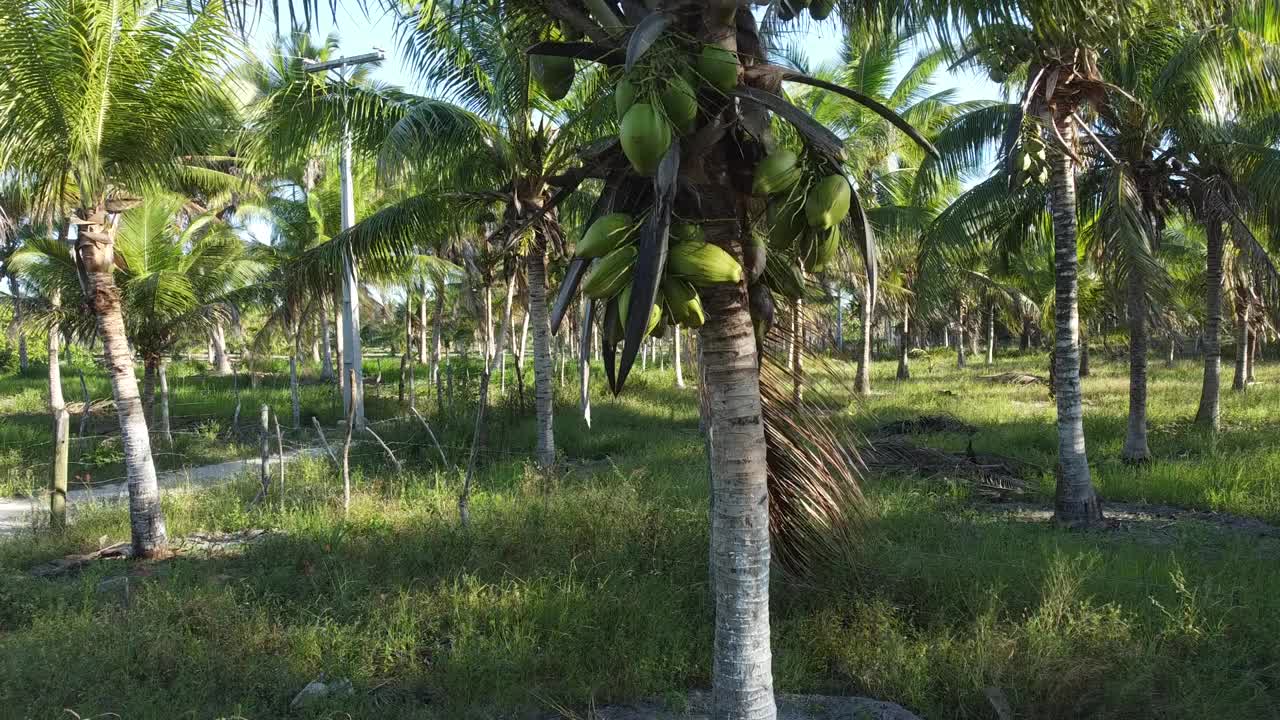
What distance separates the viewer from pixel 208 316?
14.7 m

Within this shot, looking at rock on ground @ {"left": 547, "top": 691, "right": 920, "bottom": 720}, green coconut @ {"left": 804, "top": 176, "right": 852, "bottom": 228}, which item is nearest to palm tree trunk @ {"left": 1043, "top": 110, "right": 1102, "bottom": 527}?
rock on ground @ {"left": 547, "top": 691, "right": 920, "bottom": 720}

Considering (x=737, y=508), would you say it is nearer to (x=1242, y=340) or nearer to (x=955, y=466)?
(x=955, y=466)

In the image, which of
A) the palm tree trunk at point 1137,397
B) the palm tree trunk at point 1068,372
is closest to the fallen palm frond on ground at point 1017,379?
the palm tree trunk at point 1137,397

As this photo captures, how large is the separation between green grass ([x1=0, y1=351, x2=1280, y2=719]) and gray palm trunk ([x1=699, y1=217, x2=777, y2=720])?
909 millimetres

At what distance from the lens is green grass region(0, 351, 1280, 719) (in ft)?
12.6

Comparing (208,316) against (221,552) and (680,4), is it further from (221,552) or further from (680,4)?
(680,4)

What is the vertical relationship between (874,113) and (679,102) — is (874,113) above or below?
above

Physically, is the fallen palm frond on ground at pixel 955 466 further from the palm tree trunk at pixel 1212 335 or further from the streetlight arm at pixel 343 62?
the streetlight arm at pixel 343 62

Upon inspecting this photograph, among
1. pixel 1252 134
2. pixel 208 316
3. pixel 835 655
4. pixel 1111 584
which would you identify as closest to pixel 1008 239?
pixel 1252 134

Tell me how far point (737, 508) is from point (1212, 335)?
41.1 ft

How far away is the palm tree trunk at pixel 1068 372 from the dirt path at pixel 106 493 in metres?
8.72

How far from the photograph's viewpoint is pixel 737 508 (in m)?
2.43

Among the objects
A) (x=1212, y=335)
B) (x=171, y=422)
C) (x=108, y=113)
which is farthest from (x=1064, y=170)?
(x=171, y=422)

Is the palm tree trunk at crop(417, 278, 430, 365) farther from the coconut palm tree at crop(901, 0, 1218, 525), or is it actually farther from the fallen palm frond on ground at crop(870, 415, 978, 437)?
the coconut palm tree at crop(901, 0, 1218, 525)
